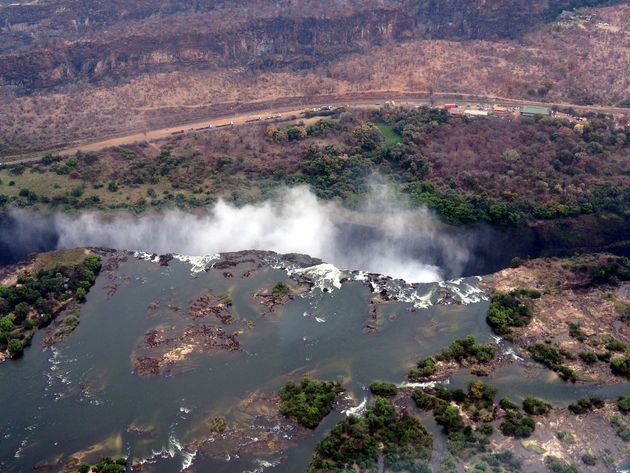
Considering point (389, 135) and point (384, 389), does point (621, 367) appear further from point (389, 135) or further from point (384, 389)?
point (389, 135)

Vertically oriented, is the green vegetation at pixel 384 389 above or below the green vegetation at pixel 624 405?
above

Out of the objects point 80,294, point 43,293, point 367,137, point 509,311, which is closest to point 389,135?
point 367,137

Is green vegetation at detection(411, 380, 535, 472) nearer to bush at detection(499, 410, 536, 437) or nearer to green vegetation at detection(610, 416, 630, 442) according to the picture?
bush at detection(499, 410, 536, 437)

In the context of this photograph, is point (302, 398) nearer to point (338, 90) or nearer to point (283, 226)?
point (283, 226)

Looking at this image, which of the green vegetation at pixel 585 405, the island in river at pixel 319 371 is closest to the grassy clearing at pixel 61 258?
the island in river at pixel 319 371

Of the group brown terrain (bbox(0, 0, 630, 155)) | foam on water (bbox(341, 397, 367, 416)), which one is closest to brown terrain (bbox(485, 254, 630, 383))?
foam on water (bbox(341, 397, 367, 416))

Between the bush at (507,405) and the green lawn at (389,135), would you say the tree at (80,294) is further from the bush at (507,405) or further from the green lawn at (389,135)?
the green lawn at (389,135)
